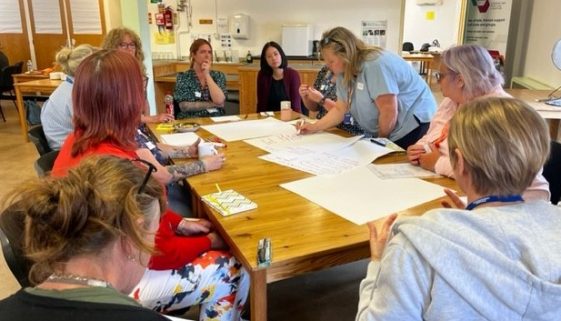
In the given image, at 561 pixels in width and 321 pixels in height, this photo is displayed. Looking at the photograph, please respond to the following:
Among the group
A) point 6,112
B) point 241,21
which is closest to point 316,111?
point 241,21

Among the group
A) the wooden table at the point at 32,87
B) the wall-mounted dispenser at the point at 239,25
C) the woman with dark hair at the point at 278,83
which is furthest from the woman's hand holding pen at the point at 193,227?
the wall-mounted dispenser at the point at 239,25

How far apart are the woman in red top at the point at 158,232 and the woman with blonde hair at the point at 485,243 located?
0.64m

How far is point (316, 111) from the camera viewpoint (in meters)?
3.39

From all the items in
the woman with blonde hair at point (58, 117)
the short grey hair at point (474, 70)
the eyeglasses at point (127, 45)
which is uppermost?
the eyeglasses at point (127, 45)

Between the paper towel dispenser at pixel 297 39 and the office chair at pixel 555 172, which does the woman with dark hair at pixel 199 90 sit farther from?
the paper towel dispenser at pixel 297 39

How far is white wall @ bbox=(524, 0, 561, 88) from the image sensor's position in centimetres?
416

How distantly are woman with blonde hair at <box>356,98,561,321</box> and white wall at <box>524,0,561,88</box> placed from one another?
3.78 m

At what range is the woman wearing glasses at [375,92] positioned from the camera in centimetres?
231

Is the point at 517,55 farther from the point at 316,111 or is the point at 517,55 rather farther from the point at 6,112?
the point at 6,112

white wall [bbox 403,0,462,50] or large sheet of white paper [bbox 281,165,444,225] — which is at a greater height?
white wall [bbox 403,0,462,50]

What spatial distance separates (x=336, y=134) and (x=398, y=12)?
382 cm

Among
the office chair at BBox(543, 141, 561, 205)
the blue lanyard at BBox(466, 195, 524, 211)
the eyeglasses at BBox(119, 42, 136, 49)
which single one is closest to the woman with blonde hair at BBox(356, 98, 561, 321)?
the blue lanyard at BBox(466, 195, 524, 211)

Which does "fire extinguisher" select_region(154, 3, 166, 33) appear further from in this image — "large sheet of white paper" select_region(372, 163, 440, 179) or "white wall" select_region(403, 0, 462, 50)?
"white wall" select_region(403, 0, 462, 50)

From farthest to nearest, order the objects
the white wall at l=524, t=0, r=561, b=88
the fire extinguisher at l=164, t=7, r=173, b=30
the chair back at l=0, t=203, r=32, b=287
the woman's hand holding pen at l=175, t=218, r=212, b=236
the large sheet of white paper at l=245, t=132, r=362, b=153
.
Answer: the fire extinguisher at l=164, t=7, r=173, b=30 → the white wall at l=524, t=0, r=561, b=88 → the large sheet of white paper at l=245, t=132, r=362, b=153 → the woman's hand holding pen at l=175, t=218, r=212, b=236 → the chair back at l=0, t=203, r=32, b=287
